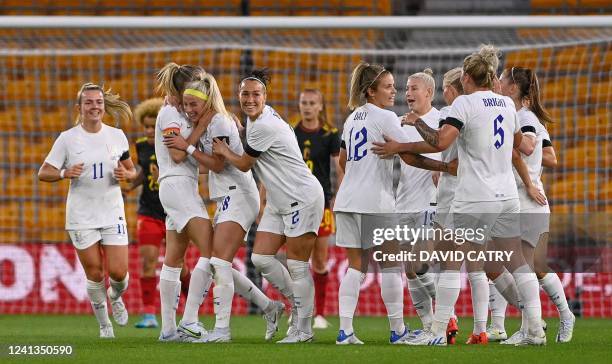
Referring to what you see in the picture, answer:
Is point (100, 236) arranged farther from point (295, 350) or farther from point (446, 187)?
point (446, 187)

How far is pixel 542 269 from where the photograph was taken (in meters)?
9.16

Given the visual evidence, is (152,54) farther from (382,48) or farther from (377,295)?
(377,295)

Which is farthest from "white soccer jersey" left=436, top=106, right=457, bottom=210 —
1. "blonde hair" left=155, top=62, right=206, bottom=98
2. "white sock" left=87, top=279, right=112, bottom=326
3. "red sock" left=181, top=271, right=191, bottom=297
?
"red sock" left=181, top=271, right=191, bottom=297

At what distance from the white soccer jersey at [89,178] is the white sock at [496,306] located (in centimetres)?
327

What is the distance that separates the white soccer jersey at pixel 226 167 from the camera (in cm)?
893

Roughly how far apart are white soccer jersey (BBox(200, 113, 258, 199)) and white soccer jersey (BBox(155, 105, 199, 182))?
0.50ft

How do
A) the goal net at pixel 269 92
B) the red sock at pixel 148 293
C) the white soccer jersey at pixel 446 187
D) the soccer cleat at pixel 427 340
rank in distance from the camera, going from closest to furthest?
the soccer cleat at pixel 427 340 < the white soccer jersey at pixel 446 187 < the red sock at pixel 148 293 < the goal net at pixel 269 92

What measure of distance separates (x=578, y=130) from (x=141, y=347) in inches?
303

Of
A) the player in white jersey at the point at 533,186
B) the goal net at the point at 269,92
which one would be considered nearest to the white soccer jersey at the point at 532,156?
the player in white jersey at the point at 533,186

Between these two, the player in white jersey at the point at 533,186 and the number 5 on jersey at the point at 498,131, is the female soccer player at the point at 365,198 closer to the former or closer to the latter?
the number 5 on jersey at the point at 498,131

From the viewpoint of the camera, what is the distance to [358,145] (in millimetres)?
8523

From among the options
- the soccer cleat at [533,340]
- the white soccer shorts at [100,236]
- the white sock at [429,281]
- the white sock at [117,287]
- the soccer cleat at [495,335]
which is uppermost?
the white soccer shorts at [100,236]

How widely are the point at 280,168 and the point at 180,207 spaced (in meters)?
0.84

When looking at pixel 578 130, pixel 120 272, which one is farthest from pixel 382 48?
pixel 120 272
